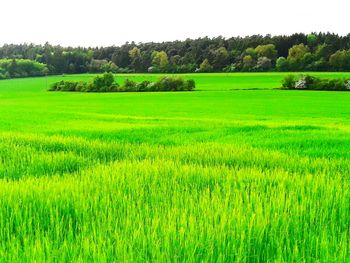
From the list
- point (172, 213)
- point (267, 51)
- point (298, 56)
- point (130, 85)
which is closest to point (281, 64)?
point (298, 56)

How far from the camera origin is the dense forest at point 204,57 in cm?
10381

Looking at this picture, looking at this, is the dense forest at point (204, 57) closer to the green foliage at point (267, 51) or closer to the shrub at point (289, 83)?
the green foliage at point (267, 51)

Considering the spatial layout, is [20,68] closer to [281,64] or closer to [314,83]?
[281,64]

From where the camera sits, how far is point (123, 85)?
298 feet

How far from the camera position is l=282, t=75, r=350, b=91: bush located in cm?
7588

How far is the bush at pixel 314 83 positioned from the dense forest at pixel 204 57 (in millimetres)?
21941

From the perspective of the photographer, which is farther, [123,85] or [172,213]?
[123,85]

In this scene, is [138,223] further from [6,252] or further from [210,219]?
[6,252]

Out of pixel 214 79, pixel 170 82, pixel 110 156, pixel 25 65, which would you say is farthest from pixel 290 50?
pixel 110 156

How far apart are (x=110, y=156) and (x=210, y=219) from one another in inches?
244

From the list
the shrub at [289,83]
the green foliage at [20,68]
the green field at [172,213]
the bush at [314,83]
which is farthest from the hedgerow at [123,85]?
the green field at [172,213]

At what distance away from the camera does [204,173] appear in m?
6.93

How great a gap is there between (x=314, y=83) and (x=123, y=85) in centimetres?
3392

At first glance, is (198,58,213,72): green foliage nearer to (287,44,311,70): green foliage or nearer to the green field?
(287,44,311,70): green foliage
